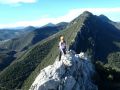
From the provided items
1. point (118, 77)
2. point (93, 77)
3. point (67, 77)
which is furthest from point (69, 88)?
point (118, 77)

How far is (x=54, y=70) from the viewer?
2581 inches

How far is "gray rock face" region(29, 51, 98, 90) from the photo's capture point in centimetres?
6275

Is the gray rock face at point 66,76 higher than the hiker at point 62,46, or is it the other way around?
the hiker at point 62,46

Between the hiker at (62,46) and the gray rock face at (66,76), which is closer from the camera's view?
the gray rock face at (66,76)

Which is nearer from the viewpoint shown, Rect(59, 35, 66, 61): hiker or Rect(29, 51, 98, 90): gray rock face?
Rect(29, 51, 98, 90): gray rock face

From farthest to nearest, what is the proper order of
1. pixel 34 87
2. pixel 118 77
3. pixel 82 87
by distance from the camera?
pixel 118 77, pixel 82 87, pixel 34 87

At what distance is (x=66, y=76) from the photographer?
215 feet

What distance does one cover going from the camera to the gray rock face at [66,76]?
6275 centimetres

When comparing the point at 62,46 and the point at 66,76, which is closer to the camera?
the point at 62,46

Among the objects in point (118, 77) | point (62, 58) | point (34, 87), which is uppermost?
point (62, 58)

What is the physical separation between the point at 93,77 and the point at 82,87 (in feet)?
27.4

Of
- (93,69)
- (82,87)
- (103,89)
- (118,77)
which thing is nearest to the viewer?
(82,87)

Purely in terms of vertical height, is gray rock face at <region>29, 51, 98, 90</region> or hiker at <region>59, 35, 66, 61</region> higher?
hiker at <region>59, 35, 66, 61</region>

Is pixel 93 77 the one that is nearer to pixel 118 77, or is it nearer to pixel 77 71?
pixel 77 71
